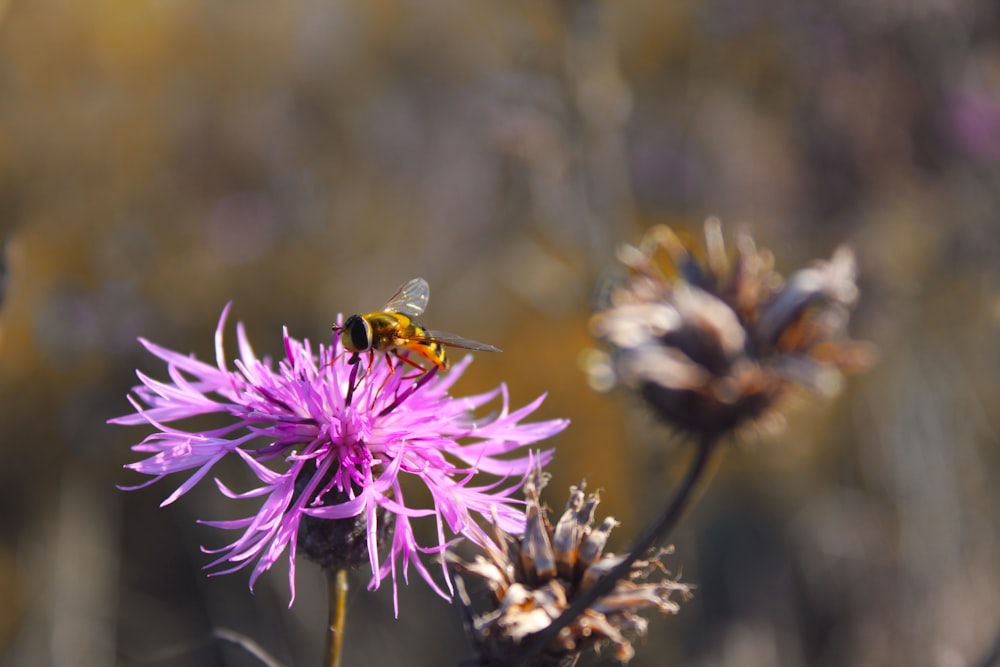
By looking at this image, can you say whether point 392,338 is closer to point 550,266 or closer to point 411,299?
point 411,299

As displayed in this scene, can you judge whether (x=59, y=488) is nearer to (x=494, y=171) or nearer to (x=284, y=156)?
(x=284, y=156)

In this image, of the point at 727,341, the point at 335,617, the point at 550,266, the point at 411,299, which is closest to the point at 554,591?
the point at 335,617

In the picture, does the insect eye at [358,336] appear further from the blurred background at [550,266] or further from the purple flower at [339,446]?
the blurred background at [550,266]

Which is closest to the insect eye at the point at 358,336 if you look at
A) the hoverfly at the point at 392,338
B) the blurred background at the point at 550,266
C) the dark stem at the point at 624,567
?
the hoverfly at the point at 392,338

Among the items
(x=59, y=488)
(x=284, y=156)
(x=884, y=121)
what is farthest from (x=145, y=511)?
(x=884, y=121)

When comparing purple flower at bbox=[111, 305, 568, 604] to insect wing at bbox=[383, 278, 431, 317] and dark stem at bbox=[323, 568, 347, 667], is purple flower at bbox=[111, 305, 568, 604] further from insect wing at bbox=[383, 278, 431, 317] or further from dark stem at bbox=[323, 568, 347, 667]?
insect wing at bbox=[383, 278, 431, 317]

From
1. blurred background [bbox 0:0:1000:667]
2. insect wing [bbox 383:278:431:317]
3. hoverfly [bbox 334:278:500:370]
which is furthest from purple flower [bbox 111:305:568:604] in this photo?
blurred background [bbox 0:0:1000:667]
